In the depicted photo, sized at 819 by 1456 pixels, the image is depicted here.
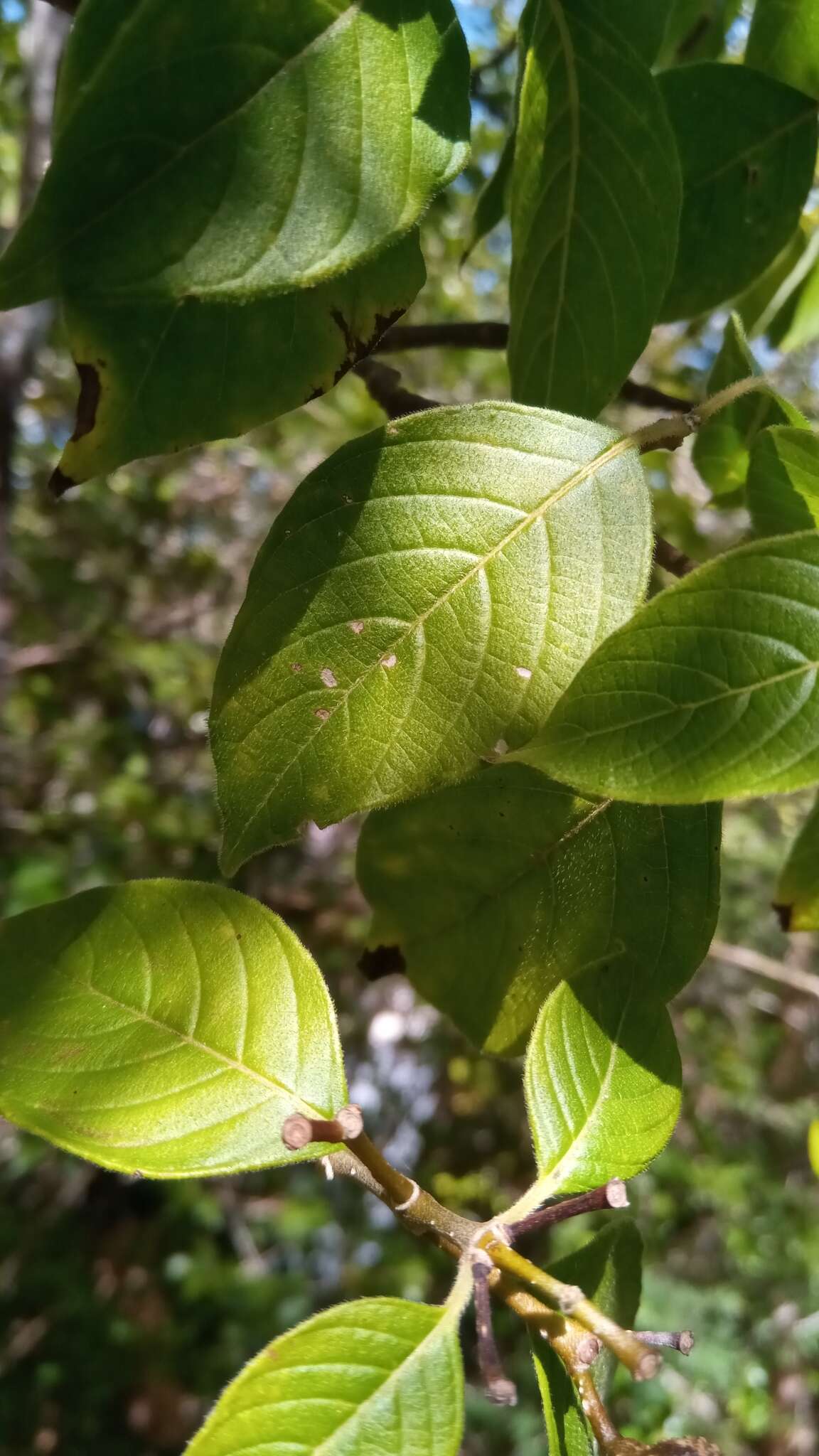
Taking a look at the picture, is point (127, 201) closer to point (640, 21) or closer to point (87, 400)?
point (87, 400)

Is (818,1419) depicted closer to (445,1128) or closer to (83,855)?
(445,1128)

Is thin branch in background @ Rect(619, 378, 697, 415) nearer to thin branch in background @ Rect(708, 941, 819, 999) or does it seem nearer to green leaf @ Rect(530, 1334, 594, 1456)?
green leaf @ Rect(530, 1334, 594, 1456)

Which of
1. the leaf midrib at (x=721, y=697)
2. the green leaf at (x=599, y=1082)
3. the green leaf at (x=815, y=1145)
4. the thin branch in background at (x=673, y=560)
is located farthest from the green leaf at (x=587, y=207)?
the green leaf at (x=815, y=1145)

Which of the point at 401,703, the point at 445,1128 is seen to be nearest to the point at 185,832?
the point at 445,1128

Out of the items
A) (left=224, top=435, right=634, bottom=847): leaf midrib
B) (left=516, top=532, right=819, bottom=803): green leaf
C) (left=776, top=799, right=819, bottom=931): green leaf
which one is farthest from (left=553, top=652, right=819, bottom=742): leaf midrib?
(left=776, top=799, right=819, bottom=931): green leaf

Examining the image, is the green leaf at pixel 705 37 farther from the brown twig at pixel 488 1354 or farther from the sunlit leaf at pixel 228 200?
the brown twig at pixel 488 1354

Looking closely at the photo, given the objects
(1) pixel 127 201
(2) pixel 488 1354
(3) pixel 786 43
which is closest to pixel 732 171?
(3) pixel 786 43
